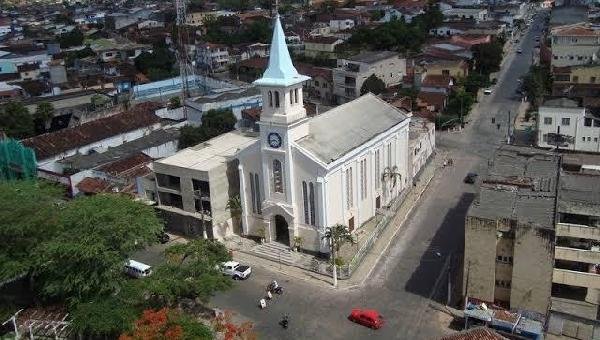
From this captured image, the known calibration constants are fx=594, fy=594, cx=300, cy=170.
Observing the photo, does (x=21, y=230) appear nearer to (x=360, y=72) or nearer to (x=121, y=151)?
(x=121, y=151)

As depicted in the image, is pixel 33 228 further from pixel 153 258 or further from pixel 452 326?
pixel 452 326

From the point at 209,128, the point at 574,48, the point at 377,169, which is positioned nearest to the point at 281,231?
the point at 377,169

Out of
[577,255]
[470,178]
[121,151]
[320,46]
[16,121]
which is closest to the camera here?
[577,255]

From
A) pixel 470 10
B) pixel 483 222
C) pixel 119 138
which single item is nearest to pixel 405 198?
pixel 483 222

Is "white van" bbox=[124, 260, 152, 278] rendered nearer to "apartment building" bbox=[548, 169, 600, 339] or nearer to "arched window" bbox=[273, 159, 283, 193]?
"arched window" bbox=[273, 159, 283, 193]

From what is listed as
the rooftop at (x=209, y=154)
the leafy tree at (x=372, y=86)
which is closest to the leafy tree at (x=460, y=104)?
the leafy tree at (x=372, y=86)
